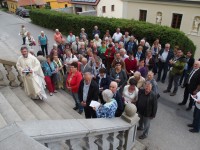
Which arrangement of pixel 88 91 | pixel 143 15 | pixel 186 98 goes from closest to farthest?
1. pixel 88 91
2. pixel 186 98
3. pixel 143 15

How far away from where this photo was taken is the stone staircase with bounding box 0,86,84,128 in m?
5.00

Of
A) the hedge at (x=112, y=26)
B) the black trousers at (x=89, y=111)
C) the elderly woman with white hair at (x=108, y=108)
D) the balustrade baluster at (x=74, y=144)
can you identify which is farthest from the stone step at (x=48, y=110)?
the hedge at (x=112, y=26)

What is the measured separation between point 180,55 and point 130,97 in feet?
12.0

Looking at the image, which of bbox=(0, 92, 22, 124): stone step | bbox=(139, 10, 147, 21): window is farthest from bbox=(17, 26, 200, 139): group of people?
bbox=(139, 10, 147, 21): window

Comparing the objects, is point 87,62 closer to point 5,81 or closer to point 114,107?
point 5,81

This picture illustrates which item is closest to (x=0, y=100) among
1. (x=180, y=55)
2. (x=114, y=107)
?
(x=114, y=107)

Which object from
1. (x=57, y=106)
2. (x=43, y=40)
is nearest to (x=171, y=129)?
(x=57, y=106)

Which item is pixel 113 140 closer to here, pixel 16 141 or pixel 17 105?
pixel 16 141

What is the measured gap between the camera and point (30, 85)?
6.07 metres

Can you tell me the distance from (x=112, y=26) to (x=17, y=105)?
10.8m

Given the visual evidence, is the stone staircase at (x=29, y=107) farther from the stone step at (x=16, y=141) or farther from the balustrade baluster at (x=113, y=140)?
the stone step at (x=16, y=141)

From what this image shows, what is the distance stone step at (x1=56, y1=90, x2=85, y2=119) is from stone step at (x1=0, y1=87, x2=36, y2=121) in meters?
1.44

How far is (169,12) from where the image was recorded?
21.3 meters

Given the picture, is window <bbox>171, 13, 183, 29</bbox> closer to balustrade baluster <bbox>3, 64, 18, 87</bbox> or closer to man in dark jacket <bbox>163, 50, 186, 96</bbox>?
man in dark jacket <bbox>163, 50, 186, 96</bbox>
